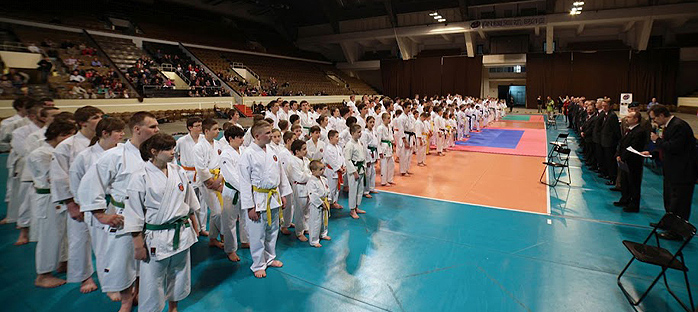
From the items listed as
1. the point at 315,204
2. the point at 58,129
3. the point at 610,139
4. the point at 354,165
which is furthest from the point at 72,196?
the point at 610,139

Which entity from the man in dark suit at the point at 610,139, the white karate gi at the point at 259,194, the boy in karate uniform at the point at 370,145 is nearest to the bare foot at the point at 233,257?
the white karate gi at the point at 259,194

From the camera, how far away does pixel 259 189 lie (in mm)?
3693

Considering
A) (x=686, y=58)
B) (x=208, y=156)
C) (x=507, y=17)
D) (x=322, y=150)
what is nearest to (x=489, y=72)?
(x=507, y=17)

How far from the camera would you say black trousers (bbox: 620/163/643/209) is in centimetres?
560

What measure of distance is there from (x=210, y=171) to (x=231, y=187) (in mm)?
503

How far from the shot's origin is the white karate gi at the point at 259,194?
3.64 m

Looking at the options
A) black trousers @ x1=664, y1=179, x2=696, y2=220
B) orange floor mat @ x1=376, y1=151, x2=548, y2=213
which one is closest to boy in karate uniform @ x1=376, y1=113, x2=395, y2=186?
orange floor mat @ x1=376, y1=151, x2=548, y2=213

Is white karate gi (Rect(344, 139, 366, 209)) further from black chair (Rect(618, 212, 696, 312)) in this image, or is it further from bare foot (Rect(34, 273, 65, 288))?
bare foot (Rect(34, 273, 65, 288))

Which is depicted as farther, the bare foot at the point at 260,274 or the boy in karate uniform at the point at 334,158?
the boy in karate uniform at the point at 334,158

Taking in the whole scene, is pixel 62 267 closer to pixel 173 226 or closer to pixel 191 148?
pixel 191 148

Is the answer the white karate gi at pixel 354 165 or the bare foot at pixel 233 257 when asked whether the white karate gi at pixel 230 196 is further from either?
the white karate gi at pixel 354 165

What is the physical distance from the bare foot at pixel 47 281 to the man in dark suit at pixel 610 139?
9.32 metres

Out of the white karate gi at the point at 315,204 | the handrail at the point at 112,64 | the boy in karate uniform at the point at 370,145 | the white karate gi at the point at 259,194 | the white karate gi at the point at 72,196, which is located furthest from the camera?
the handrail at the point at 112,64

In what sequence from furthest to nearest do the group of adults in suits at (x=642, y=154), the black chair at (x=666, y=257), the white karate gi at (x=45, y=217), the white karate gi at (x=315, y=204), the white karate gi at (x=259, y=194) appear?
the group of adults in suits at (x=642, y=154)
the white karate gi at (x=315, y=204)
the white karate gi at (x=259, y=194)
the white karate gi at (x=45, y=217)
the black chair at (x=666, y=257)
